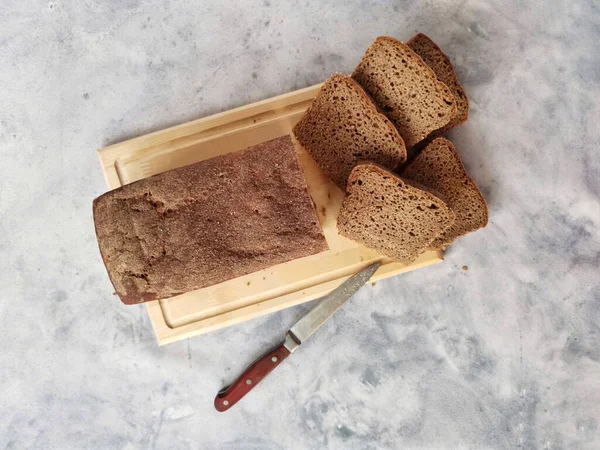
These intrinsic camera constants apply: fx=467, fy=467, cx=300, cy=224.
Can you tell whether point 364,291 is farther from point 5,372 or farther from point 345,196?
point 5,372

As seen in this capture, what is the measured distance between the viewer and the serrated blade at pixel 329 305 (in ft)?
10.1

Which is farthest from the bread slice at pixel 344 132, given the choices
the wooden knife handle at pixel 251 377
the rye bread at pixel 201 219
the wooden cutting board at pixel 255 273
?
the wooden knife handle at pixel 251 377

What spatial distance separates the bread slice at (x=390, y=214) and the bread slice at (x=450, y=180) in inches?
9.2

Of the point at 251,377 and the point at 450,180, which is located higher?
the point at 450,180

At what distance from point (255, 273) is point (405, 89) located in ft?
4.92

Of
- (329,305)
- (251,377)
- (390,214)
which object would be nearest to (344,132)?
(390,214)

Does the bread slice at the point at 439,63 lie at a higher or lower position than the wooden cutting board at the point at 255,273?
higher

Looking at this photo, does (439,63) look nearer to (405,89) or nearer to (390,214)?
(405,89)

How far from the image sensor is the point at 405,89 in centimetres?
279

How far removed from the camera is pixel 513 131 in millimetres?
3180

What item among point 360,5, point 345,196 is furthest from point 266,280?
point 360,5

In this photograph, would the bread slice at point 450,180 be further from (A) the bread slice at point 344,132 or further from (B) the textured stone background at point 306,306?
(B) the textured stone background at point 306,306

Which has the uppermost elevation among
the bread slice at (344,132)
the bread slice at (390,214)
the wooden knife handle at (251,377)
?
the bread slice at (344,132)

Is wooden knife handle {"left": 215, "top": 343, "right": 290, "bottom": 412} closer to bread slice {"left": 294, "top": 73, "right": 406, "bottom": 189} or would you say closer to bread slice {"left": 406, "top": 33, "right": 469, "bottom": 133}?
bread slice {"left": 294, "top": 73, "right": 406, "bottom": 189}
